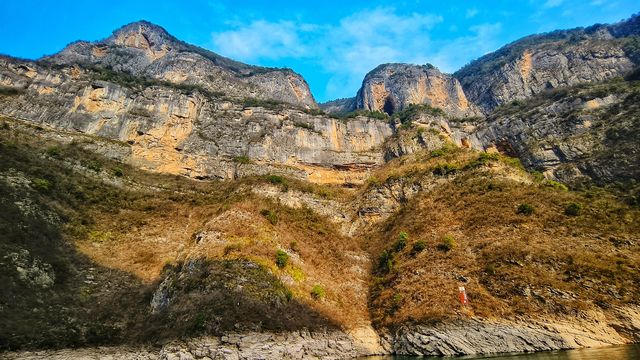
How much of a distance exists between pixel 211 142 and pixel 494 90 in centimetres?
8836

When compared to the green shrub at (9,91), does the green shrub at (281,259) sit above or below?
below

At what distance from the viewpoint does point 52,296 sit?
89.9 feet

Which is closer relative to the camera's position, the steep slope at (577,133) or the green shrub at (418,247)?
the green shrub at (418,247)

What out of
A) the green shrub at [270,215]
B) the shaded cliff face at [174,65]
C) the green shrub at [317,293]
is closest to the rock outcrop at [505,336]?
the green shrub at [317,293]

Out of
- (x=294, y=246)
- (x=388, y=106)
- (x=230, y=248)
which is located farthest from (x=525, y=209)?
(x=388, y=106)

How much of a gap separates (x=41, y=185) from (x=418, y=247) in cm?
3918

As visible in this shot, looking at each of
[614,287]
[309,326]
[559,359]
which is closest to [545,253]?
[614,287]

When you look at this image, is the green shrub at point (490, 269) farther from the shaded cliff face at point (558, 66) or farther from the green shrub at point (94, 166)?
the shaded cliff face at point (558, 66)

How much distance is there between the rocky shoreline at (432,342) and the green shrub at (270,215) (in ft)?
49.1

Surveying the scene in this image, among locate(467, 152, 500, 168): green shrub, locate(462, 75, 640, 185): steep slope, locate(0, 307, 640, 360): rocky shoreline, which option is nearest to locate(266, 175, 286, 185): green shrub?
locate(467, 152, 500, 168): green shrub

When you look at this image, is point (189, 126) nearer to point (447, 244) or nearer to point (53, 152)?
point (53, 152)

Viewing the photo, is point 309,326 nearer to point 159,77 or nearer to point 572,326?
point 572,326

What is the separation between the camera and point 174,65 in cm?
9944

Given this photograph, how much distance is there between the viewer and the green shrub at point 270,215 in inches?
1612
